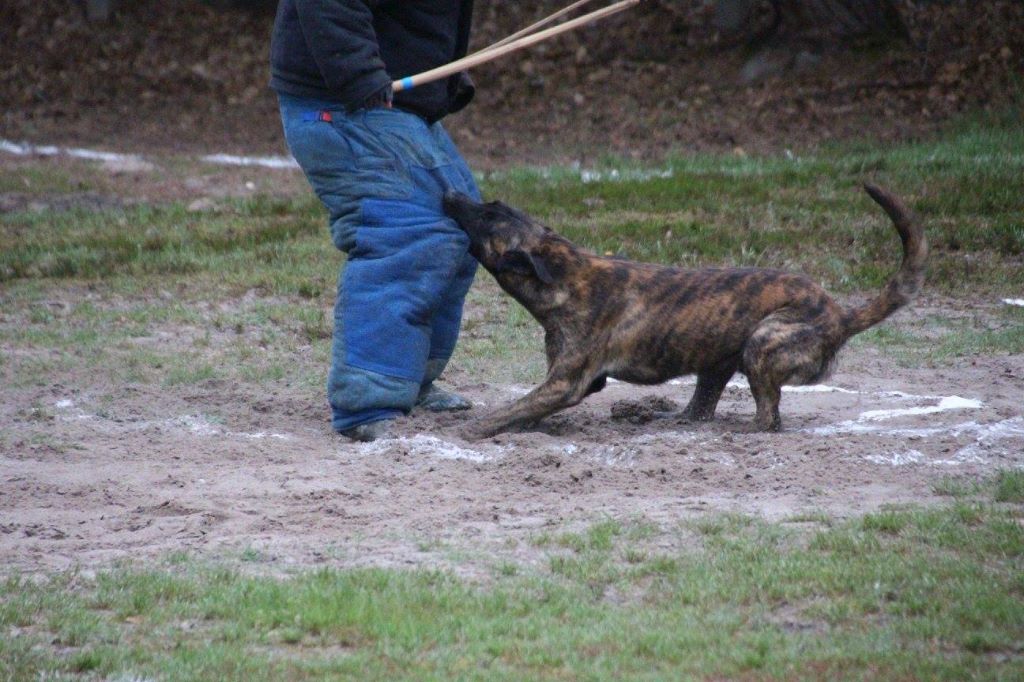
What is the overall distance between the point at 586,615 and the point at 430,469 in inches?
75.1

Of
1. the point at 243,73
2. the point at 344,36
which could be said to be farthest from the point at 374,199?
the point at 243,73

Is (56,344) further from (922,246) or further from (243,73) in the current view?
(243,73)

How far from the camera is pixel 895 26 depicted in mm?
17594

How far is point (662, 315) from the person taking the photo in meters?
7.21

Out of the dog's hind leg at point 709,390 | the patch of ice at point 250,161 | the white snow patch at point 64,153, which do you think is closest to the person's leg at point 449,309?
the dog's hind leg at point 709,390

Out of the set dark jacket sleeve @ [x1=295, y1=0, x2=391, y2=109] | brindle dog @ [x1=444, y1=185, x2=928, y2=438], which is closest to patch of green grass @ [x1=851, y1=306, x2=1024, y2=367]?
brindle dog @ [x1=444, y1=185, x2=928, y2=438]

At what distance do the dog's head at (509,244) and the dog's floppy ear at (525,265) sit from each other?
14 mm

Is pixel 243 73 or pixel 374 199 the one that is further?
pixel 243 73

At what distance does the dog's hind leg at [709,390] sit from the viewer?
7316mm

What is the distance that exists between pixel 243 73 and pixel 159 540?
1568 cm

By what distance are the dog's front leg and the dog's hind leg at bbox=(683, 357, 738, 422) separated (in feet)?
2.15

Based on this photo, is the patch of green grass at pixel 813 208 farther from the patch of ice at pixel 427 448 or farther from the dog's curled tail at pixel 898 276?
the patch of ice at pixel 427 448

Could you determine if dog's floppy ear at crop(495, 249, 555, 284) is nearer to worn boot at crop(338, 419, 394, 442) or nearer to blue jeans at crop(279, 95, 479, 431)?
blue jeans at crop(279, 95, 479, 431)

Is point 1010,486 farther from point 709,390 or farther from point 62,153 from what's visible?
point 62,153
